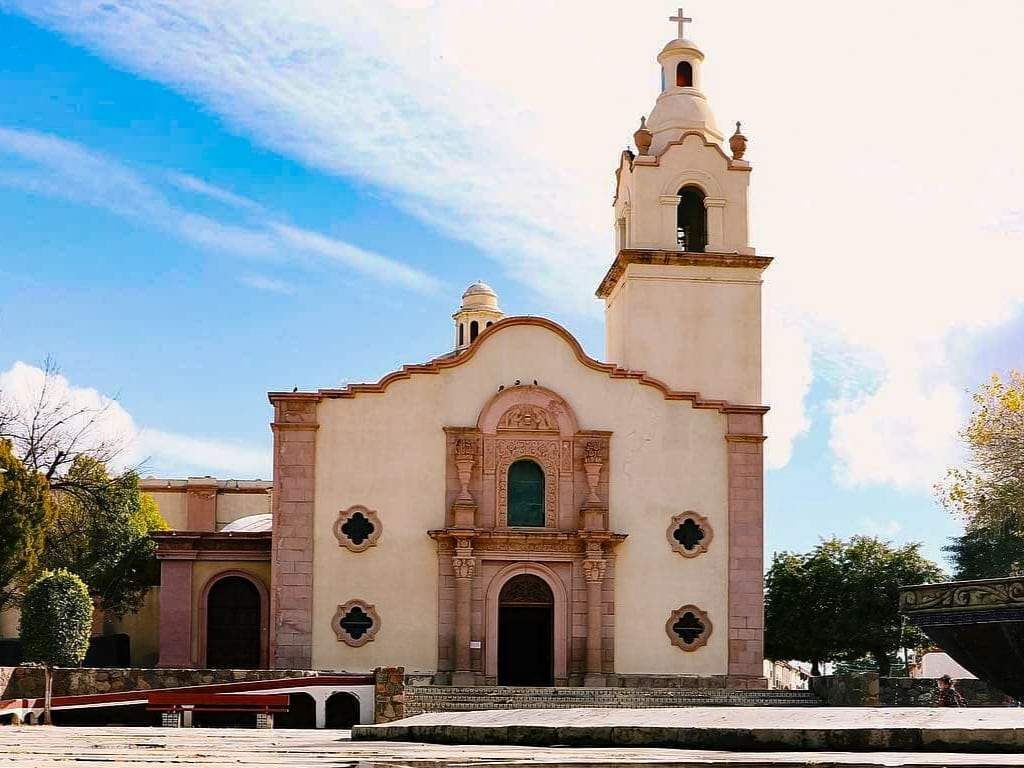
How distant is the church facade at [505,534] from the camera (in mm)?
32094

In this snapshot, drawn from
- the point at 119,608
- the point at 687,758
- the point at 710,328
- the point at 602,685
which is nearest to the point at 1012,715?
the point at 687,758

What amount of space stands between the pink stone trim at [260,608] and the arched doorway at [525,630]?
5.08 meters

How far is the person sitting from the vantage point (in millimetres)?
25500

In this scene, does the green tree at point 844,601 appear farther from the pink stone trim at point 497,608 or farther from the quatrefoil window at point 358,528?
the quatrefoil window at point 358,528

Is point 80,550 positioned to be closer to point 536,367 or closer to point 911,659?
point 536,367

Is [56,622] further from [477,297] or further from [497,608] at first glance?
[477,297]

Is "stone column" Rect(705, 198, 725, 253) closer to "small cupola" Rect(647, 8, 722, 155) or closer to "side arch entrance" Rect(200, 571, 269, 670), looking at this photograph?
"small cupola" Rect(647, 8, 722, 155)

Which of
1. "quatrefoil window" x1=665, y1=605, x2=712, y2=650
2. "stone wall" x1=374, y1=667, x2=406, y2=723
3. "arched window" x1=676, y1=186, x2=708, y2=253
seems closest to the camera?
"stone wall" x1=374, y1=667, x2=406, y2=723

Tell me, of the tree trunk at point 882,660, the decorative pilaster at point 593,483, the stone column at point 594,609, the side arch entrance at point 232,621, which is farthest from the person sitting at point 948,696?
the tree trunk at point 882,660

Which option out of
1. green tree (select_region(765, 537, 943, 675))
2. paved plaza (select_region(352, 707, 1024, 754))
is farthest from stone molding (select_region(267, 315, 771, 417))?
paved plaza (select_region(352, 707, 1024, 754))

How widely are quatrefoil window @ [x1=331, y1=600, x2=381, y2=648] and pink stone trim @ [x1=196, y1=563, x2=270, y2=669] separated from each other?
1.80m

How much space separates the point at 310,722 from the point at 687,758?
777 inches

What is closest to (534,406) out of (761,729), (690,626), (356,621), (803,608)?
(690,626)

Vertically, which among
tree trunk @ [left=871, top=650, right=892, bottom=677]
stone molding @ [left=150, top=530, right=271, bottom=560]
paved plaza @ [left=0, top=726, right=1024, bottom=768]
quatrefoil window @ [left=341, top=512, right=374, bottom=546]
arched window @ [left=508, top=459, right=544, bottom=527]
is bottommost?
tree trunk @ [left=871, top=650, right=892, bottom=677]
